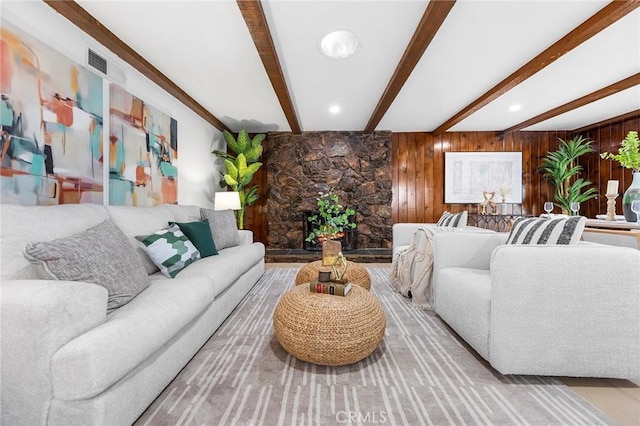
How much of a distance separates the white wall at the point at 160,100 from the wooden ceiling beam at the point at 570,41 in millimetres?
3940

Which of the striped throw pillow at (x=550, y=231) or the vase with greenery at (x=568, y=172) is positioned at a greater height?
the vase with greenery at (x=568, y=172)

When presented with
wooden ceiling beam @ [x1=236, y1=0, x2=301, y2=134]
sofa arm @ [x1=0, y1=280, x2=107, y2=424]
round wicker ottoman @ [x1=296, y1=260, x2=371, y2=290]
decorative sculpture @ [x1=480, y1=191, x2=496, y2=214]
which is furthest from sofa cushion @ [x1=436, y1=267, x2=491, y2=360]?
decorative sculpture @ [x1=480, y1=191, x2=496, y2=214]

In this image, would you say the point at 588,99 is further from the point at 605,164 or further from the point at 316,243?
the point at 316,243

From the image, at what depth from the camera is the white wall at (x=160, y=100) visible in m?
1.87

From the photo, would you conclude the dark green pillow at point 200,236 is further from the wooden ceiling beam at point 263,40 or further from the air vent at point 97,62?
the wooden ceiling beam at point 263,40

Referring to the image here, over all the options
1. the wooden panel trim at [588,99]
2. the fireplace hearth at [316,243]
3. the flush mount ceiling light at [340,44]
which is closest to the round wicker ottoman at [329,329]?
the flush mount ceiling light at [340,44]

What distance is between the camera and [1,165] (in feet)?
5.56

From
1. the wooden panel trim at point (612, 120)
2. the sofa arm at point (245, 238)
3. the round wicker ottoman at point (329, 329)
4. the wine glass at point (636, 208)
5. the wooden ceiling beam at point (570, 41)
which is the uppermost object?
the wooden panel trim at point (612, 120)

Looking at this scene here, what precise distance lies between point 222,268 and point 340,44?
83.6 inches

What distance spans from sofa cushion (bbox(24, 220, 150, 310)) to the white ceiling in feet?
5.54

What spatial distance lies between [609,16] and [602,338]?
2292 millimetres

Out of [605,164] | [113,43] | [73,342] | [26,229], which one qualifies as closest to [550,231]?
[73,342]

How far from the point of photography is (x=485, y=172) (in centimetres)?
558

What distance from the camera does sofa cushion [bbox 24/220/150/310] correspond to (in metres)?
1.20
